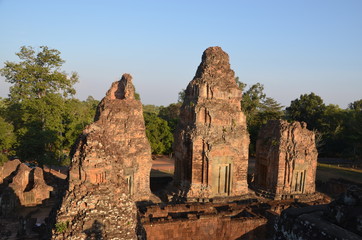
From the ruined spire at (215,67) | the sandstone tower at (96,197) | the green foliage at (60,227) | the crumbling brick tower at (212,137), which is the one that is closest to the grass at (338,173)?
the crumbling brick tower at (212,137)

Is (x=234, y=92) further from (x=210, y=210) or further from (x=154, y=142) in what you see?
(x=154, y=142)

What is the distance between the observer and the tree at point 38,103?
21.2 meters

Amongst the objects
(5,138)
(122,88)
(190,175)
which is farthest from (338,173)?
(5,138)

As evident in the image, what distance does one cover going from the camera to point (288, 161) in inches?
644

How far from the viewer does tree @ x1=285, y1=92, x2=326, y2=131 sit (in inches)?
1455

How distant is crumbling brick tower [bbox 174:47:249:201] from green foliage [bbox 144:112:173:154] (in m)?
16.2

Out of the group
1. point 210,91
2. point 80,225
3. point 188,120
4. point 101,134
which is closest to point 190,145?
point 188,120

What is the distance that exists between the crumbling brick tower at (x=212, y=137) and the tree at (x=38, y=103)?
12506mm

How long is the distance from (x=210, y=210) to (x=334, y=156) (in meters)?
31.8

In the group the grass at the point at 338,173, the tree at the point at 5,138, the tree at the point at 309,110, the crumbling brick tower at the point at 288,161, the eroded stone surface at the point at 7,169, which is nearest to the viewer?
the crumbling brick tower at the point at 288,161

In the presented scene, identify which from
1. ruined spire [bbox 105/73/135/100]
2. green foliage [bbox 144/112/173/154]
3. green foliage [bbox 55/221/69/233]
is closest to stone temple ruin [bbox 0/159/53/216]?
ruined spire [bbox 105/73/135/100]

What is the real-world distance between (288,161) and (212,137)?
214 inches

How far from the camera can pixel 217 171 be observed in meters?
14.8

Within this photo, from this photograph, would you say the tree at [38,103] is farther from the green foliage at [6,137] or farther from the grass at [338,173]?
the grass at [338,173]
